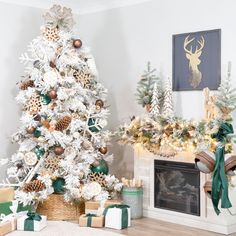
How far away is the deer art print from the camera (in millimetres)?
4957

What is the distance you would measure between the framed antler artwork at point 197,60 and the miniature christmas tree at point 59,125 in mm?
902

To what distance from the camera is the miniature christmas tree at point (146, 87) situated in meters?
5.15

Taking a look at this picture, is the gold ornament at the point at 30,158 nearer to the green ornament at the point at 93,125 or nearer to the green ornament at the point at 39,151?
the green ornament at the point at 39,151

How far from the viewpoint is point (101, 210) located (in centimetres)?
478

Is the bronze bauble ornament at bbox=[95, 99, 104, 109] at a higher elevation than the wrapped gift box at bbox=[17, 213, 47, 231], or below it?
higher

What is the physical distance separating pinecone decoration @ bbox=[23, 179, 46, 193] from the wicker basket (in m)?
0.26

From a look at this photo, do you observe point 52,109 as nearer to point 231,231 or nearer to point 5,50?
point 5,50

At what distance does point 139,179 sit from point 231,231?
44.9 inches

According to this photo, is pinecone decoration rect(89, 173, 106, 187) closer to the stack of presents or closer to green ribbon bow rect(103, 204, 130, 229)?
the stack of presents

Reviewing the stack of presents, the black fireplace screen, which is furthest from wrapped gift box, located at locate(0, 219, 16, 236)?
the black fireplace screen

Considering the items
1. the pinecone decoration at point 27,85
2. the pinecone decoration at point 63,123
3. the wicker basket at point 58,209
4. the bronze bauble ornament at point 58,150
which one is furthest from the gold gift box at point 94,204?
the pinecone decoration at point 27,85

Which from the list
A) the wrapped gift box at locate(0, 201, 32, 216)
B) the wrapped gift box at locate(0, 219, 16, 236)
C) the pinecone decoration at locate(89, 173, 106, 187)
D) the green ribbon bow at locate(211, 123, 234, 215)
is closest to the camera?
the green ribbon bow at locate(211, 123, 234, 215)

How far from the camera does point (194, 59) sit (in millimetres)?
5012

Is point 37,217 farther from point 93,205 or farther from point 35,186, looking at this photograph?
point 93,205
